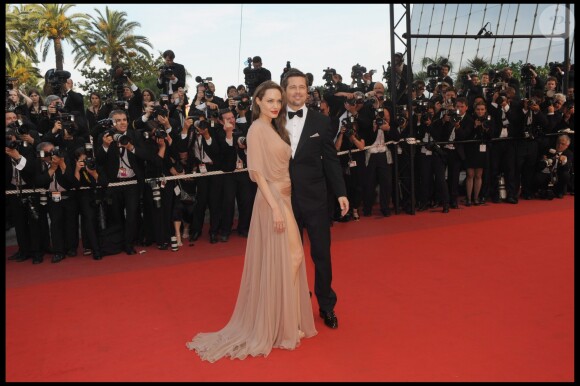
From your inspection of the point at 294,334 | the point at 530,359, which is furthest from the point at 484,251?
the point at 294,334

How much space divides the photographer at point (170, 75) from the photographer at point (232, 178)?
152cm

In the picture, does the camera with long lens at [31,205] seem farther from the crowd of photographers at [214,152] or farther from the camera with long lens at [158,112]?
the camera with long lens at [158,112]

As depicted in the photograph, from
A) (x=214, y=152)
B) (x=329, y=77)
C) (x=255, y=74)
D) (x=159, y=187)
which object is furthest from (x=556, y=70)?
(x=159, y=187)

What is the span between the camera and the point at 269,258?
11.1 ft

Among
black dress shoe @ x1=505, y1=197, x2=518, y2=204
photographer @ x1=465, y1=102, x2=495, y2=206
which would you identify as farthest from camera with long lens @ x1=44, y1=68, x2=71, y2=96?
black dress shoe @ x1=505, y1=197, x2=518, y2=204

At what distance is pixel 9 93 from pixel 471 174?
20.6 feet

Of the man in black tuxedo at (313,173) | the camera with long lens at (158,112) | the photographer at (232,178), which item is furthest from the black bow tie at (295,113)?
the camera with long lens at (158,112)

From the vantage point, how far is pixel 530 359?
3029 millimetres

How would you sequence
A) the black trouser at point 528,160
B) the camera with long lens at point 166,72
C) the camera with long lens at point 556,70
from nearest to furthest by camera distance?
the camera with long lens at point 166,72
the black trouser at point 528,160
the camera with long lens at point 556,70

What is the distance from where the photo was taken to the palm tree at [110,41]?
30641 millimetres

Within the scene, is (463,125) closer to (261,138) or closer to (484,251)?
(484,251)

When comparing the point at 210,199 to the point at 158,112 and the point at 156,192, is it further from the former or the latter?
the point at 158,112

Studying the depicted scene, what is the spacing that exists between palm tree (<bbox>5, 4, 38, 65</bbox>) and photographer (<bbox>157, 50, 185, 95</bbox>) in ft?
66.5

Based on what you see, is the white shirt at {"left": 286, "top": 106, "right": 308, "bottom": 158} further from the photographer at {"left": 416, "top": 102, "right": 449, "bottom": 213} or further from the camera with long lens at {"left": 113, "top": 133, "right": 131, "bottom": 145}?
the photographer at {"left": 416, "top": 102, "right": 449, "bottom": 213}
